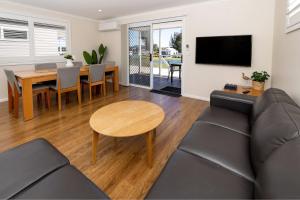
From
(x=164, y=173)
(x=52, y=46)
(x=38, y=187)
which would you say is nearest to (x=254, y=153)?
(x=164, y=173)

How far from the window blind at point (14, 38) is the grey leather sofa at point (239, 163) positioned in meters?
4.64

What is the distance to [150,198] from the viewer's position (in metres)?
0.93

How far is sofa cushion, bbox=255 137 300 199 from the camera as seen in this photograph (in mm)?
700

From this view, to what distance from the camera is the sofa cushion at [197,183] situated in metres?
0.95

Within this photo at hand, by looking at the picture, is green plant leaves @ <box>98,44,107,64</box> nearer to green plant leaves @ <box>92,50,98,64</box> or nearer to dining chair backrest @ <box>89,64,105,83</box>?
green plant leaves @ <box>92,50,98,64</box>

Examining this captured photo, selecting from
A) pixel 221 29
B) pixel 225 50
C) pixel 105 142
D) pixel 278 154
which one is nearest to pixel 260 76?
pixel 225 50

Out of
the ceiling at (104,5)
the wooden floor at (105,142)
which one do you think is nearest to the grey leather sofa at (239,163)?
the wooden floor at (105,142)

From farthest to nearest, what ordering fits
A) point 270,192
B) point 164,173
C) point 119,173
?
1. point 119,173
2. point 164,173
3. point 270,192

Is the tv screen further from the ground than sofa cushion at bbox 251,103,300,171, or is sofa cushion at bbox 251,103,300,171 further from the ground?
the tv screen

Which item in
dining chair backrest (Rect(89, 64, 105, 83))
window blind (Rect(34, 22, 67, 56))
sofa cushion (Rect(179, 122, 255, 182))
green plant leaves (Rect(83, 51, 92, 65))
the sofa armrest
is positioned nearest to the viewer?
sofa cushion (Rect(179, 122, 255, 182))

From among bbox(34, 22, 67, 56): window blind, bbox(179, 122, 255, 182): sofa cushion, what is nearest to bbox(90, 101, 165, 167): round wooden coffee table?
bbox(179, 122, 255, 182): sofa cushion

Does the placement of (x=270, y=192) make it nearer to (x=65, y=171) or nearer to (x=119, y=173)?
(x=65, y=171)

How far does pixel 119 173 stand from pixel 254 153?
3.98 feet

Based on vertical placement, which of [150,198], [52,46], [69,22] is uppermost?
[69,22]
